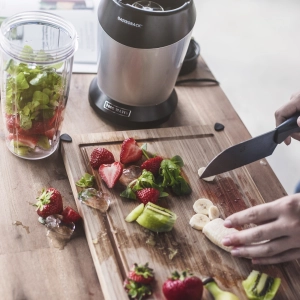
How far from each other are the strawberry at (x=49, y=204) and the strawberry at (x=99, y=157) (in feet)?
0.41

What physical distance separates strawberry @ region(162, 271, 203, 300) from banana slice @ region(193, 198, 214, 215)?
215 mm

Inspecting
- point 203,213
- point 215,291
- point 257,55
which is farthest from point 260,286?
point 257,55

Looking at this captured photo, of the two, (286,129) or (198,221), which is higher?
(286,129)

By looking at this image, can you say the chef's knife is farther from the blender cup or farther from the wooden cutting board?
the blender cup

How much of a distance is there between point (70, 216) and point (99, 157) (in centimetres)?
16

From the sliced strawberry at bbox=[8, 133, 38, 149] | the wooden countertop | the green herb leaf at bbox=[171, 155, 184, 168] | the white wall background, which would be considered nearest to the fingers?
the wooden countertop

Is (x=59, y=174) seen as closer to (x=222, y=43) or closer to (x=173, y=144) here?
(x=173, y=144)

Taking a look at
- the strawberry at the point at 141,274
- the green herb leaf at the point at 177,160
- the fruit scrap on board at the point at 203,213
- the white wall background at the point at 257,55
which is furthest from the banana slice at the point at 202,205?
the white wall background at the point at 257,55

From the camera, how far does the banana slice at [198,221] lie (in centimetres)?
114

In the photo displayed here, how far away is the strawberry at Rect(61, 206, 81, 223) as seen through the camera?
1.13 m

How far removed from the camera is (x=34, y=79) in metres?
1.14

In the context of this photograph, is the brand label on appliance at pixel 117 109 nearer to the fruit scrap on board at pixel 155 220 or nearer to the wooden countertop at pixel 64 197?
the wooden countertop at pixel 64 197

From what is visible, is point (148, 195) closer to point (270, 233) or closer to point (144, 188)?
point (144, 188)

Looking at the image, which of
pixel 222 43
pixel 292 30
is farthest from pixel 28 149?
pixel 292 30
